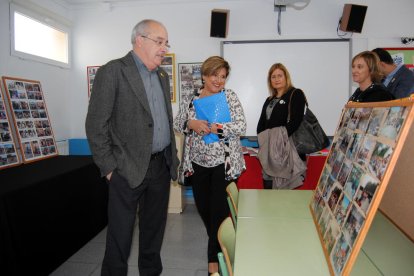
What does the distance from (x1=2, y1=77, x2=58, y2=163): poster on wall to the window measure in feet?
1.34

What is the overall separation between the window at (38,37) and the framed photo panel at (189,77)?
1.53m

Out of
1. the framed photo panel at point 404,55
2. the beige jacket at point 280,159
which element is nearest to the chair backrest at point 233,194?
the beige jacket at point 280,159

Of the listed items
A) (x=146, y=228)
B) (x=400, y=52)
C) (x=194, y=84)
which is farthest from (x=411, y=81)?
(x=194, y=84)

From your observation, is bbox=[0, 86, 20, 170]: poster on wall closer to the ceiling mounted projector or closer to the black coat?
the black coat

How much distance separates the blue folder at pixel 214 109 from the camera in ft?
6.82

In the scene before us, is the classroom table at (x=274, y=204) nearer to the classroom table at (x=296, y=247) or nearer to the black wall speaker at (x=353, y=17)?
the classroom table at (x=296, y=247)

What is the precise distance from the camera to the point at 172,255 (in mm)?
2721

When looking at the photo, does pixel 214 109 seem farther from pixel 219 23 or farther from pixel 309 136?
pixel 219 23

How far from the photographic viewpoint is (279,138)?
250 centimetres

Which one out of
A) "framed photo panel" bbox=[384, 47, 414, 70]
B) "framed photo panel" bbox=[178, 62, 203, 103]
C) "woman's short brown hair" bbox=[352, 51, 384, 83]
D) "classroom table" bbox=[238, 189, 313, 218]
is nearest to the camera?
"classroom table" bbox=[238, 189, 313, 218]

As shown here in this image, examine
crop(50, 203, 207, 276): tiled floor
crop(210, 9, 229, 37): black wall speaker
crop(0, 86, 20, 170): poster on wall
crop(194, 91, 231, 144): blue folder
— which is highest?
crop(210, 9, 229, 37): black wall speaker

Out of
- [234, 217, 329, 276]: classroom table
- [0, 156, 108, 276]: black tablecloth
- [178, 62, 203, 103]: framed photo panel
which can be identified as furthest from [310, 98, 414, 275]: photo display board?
[178, 62, 203, 103]: framed photo panel

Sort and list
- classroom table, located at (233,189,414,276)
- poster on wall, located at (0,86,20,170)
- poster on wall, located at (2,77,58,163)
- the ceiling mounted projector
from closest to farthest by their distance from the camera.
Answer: classroom table, located at (233,189,414,276)
poster on wall, located at (0,86,20,170)
poster on wall, located at (2,77,58,163)
the ceiling mounted projector

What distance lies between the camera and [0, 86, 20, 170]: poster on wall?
2.69 m
